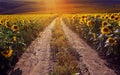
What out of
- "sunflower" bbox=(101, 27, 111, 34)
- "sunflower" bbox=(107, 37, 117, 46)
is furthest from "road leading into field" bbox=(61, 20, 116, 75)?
"sunflower" bbox=(101, 27, 111, 34)

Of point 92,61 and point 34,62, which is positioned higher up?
point 34,62

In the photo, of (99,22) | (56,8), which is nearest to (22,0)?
(56,8)

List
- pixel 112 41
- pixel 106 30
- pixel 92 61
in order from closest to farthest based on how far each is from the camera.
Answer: pixel 112 41 < pixel 92 61 < pixel 106 30

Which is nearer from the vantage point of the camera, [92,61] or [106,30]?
[92,61]

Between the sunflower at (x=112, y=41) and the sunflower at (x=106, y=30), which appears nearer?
the sunflower at (x=112, y=41)

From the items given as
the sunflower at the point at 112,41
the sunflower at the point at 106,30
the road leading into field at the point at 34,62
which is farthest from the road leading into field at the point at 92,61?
the road leading into field at the point at 34,62

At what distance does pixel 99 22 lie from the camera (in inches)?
699

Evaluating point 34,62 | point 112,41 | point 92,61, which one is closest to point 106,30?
point 112,41

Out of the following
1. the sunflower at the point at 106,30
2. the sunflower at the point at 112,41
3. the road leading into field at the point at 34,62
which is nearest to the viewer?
the road leading into field at the point at 34,62

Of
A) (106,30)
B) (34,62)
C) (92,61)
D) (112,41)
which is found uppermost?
(106,30)

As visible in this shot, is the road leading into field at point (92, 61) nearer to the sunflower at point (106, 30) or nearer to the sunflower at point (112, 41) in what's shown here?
the sunflower at point (112, 41)

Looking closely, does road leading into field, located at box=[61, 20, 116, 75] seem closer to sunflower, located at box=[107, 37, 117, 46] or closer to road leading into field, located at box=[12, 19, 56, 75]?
sunflower, located at box=[107, 37, 117, 46]

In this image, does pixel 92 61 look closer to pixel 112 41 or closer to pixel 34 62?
pixel 112 41

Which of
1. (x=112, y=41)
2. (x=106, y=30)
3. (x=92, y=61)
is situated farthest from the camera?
(x=106, y=30)
